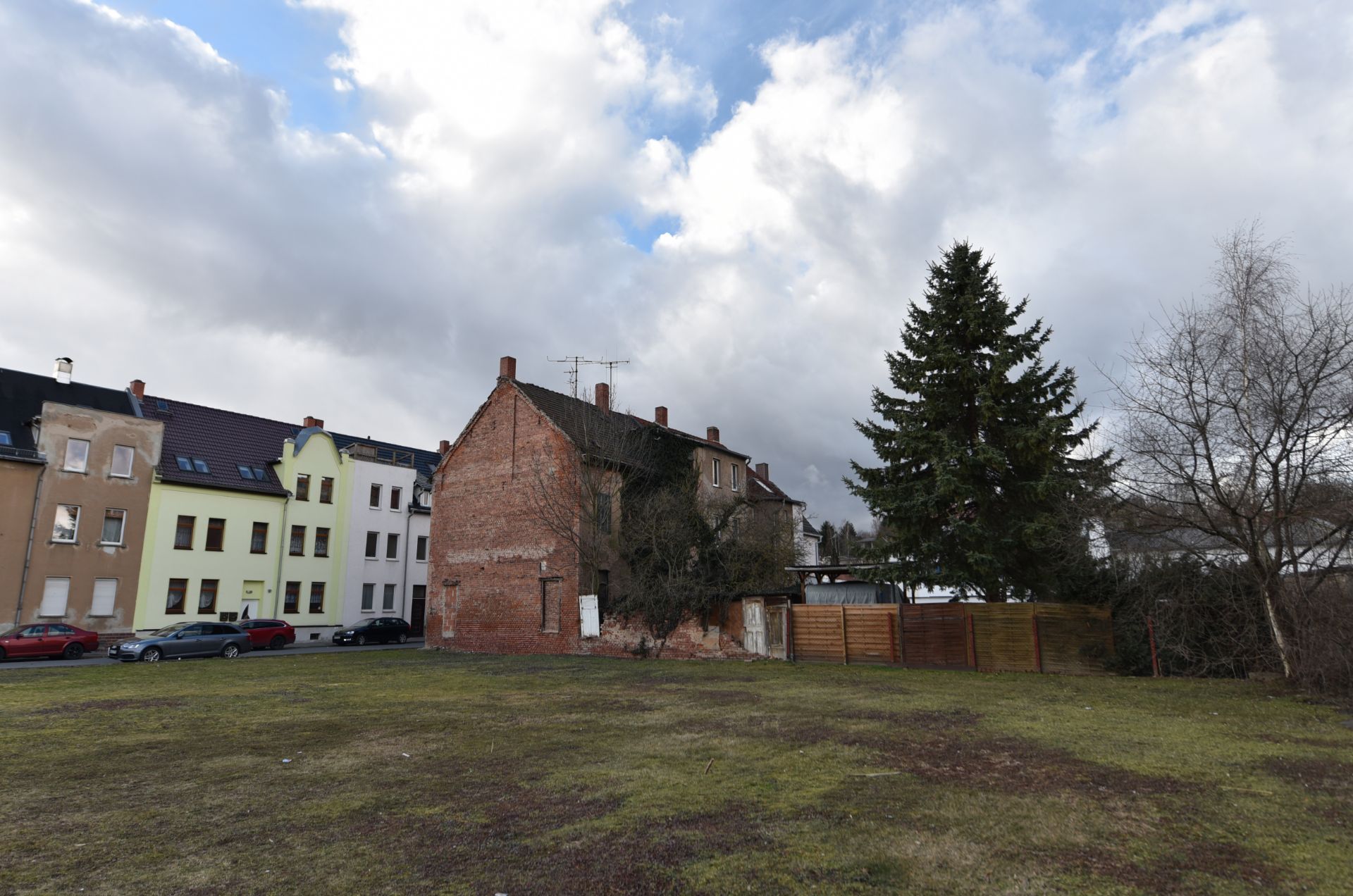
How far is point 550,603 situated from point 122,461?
69.8 feet

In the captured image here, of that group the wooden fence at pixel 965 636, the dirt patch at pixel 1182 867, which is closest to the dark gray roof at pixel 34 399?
the wooden fence at pixel 965 636

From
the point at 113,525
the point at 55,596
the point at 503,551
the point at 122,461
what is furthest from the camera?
the point at 122,461

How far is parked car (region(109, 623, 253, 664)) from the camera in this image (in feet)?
85.9

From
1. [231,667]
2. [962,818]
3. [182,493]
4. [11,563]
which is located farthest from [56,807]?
[182,493]

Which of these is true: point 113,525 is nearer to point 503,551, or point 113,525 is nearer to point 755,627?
point 503,551

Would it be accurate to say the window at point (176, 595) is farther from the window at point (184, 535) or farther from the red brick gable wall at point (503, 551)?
the red brick gable wall at point (503, 551)

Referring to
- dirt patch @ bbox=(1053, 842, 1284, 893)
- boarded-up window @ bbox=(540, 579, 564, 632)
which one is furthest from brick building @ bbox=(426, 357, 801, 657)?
dirt patch @ bbox=(1053, 842, 1284, 893)

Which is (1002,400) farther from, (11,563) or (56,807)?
(11,563)

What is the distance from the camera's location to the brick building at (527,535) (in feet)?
93.6

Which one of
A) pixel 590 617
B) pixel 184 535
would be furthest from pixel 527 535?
pixel 184 535

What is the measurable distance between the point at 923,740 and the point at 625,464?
67.7ft

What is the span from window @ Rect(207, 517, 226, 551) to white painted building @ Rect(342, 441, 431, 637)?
662cm

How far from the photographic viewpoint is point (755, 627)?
82.0 ft

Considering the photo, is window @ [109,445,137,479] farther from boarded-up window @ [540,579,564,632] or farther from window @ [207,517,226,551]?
boarded-up window @ [540,579,564,632]
